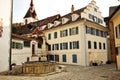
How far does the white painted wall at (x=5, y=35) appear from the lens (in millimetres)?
18594

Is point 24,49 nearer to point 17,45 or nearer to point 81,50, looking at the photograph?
point 17,45

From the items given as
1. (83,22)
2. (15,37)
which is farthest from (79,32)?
(15,37)

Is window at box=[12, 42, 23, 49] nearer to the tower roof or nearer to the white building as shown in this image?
Answer: the white building

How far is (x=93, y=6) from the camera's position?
34062 mm

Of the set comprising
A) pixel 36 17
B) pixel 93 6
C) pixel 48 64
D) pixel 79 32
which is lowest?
pixel 48 64

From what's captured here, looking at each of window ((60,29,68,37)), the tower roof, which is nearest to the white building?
window ((60,29,68,37))

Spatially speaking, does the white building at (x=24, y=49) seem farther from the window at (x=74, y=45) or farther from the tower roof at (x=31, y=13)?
the tower roof at (x=31, y=13)

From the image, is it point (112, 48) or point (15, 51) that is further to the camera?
point (112, 48)

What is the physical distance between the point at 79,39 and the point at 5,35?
45.8 feet

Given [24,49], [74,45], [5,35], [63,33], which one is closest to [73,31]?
[74,45]

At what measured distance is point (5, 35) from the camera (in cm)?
1942

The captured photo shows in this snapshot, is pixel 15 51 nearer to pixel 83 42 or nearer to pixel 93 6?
pixel 83 42

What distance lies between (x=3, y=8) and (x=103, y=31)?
22437 mm

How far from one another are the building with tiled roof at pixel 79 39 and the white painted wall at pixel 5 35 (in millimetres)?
13378
